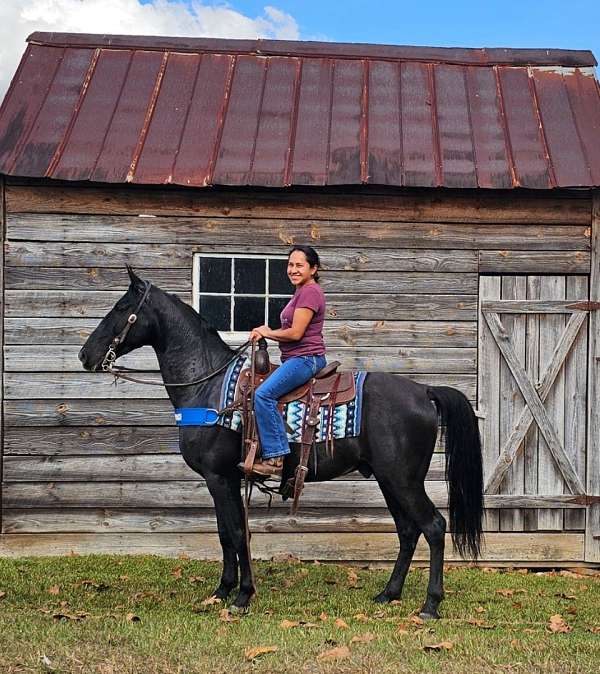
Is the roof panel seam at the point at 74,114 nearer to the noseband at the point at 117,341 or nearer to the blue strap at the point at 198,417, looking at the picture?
the noseband at the point at 117,341

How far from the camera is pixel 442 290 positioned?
359 inches

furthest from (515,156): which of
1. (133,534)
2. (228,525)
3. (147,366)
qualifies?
(133,534)

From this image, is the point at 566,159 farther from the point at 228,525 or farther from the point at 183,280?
the point at 228,525

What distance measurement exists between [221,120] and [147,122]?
0.76 meters

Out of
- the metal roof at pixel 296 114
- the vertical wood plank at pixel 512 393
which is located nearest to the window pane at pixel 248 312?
the metal roof at pixel 296 114

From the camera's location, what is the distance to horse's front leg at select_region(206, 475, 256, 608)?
22.3 feet

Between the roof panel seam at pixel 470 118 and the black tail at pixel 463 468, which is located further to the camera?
the roof panel seam at pixel 470 118

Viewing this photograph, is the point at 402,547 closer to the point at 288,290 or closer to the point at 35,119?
the point at 288,290

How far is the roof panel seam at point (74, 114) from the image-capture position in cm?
867

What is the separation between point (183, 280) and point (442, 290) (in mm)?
2587

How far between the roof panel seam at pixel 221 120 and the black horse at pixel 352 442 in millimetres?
2066

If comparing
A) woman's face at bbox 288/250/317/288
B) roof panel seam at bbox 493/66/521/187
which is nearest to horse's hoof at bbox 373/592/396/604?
woman's face at bbox 288/250/317/288

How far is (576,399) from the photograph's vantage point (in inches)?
360

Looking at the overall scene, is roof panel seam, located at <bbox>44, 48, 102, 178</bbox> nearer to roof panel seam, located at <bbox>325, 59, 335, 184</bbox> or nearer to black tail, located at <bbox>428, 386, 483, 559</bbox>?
roof panel seam, located at <bbox>325, 59, 335, 184</bbox>
